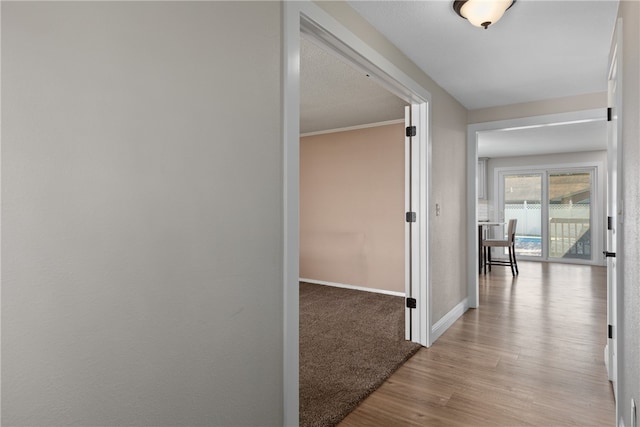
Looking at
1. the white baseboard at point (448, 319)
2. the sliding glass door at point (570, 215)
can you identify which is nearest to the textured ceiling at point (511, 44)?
the white baseboard at point (448, 319)

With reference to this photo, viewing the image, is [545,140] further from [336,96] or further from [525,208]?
[336,96]

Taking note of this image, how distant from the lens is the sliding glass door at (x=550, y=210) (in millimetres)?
7520

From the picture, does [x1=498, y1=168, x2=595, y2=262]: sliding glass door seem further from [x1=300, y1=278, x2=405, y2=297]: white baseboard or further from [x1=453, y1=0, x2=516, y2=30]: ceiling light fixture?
[x1=453, y1=0, x2=516, y2=30]: ceiling light fixture

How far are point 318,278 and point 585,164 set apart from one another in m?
6.19

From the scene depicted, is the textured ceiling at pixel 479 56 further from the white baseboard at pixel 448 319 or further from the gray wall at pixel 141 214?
the white baseboard at pixel 448 319

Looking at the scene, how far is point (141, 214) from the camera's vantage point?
3.56ft

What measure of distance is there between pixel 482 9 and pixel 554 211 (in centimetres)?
728

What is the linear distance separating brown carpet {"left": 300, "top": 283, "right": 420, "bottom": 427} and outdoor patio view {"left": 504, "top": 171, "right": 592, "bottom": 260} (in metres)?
5.02

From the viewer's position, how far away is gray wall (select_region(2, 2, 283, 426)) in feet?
2.82

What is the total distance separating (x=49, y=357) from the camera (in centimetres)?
89

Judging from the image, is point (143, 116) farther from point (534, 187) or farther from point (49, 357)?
point (534, 187)

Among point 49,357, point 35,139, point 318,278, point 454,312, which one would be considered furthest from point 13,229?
point 318,278

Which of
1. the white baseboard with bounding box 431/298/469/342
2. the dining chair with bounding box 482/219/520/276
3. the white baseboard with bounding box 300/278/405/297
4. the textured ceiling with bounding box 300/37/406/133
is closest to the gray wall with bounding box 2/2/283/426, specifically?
the textured ceiling with bounding box 300/37/406/133

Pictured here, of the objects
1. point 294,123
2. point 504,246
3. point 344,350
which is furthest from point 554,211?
point 294,123
